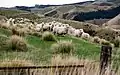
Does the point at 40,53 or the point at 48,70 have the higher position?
the point at 48,70

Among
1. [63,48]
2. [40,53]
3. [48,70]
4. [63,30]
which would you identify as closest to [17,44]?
[40,53]

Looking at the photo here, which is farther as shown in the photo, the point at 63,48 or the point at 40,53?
the point at 63,48

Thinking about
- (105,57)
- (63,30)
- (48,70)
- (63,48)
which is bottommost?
(63,30)

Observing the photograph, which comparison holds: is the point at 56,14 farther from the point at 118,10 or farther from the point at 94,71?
the point at 94,71

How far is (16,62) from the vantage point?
37.3ft

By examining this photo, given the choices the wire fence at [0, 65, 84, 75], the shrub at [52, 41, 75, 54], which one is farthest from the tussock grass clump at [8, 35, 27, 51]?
the wire fence at [0, 65, 84, 75]

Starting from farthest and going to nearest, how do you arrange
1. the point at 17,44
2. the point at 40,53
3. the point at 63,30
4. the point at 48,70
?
the point at 63,30 < the point at 17,44 < the point at 40,53 < the point at 48,70

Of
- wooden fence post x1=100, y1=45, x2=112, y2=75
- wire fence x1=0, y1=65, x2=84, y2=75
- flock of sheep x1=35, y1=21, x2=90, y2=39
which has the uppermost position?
wooden fence post x1=100, y1=45, x2=112, y2=75

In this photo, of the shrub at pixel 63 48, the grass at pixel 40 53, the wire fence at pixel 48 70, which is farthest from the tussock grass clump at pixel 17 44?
the wire fence at pixel 48 70

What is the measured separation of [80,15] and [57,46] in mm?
109188

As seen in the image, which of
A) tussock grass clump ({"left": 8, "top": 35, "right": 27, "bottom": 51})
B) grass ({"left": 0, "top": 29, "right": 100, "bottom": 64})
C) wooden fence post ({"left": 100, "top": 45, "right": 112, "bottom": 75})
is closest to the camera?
wooden fence post ({"left": 100, "top": 45, "right": 112, "bottom": 75})

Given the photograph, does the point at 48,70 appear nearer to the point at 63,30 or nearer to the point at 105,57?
the point at 105,57

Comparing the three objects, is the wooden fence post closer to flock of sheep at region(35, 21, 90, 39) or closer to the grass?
the grass

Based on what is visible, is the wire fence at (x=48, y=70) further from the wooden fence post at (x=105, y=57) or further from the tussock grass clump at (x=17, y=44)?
the tussock grass clump at (x=17, y=44)
